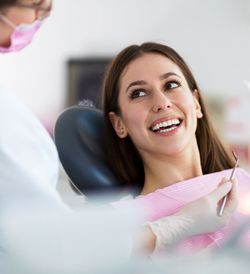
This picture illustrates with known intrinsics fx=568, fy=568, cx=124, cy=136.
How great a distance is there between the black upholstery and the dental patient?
5 centimetres

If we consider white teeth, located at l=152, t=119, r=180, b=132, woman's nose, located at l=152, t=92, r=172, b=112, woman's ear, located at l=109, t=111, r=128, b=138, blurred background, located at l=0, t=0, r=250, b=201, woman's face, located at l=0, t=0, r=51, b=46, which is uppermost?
woman's face, located at l=0, t=0, r=51, b=46

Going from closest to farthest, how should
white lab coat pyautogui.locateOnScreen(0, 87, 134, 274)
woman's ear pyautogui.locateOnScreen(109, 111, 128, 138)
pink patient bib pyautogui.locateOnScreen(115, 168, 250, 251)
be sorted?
white lab coat pyautogui.locateOnScreen(0, 87, 134, 274)
pink patient bib pyautogui.locateOnScreen(115, 168, 250, 251)
woman's ear pyautogui.locateOnScreen(109, 111, 128, 138)

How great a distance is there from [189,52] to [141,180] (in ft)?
0.90

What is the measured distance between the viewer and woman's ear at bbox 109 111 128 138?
1132mm

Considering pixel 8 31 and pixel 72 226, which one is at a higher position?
pixel 8 31

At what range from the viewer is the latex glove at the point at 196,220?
94 cm

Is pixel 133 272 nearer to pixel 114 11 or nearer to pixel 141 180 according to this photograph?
pixel 141 180

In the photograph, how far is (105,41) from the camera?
112 centimetres

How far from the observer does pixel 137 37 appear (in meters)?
1.12

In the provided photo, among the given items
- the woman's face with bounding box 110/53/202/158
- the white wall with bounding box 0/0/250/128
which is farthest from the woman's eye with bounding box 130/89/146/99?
the white wall with bounding box 0/0/250/128

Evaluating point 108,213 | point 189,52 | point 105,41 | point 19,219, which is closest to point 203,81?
point 189,52

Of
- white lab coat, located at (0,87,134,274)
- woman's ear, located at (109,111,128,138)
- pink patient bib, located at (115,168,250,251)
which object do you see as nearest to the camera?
white lab coat, located at (0,87,134,274)

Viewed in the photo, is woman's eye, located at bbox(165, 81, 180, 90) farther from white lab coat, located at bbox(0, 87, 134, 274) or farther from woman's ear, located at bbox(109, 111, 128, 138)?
white lab coat, located at bbox(0, 87, 134, 274)

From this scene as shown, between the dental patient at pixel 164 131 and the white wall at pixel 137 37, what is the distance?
0.11 ft
